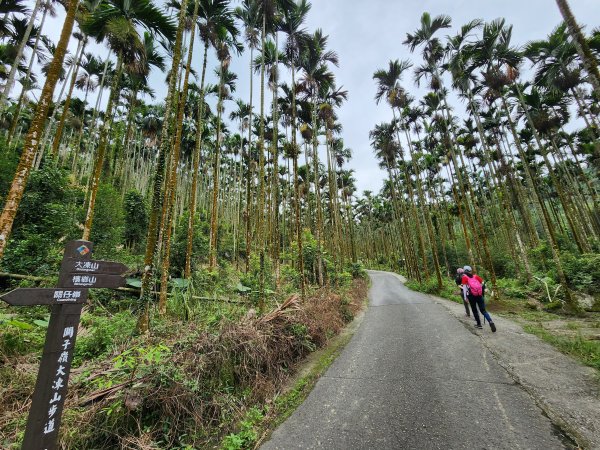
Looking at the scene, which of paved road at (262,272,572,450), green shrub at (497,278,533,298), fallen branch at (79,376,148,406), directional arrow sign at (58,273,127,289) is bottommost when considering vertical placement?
paved road at (262,272,572,450)

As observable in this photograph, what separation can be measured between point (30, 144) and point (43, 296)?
3625 millimetres

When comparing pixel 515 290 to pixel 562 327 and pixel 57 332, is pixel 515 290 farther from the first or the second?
pixel 57 332

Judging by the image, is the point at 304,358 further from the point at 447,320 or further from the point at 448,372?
the point at 447,320

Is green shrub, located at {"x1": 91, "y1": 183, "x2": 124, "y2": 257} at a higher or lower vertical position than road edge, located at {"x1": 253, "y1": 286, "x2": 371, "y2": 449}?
higher

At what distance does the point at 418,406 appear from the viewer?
3.67 meters

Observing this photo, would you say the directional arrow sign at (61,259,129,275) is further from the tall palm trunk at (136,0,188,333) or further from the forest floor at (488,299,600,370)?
the forest floor at (488,299,600,370)

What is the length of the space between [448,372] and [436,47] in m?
18.3

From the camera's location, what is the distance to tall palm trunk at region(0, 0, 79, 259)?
3898 mm

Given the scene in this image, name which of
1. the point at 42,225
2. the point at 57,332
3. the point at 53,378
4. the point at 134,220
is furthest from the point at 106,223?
the point at 53,378

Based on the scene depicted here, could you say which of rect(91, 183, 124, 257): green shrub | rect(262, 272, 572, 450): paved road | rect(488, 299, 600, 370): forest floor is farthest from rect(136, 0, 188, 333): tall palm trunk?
rect(488, 299, 600, 370): forest floor

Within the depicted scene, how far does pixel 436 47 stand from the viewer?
597 inches

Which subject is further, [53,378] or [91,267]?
[91,267]

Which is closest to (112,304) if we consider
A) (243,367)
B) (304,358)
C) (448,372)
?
(243,367)

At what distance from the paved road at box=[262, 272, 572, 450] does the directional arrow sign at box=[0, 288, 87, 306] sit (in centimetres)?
289
